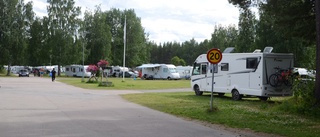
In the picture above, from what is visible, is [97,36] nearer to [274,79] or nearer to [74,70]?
[74,70]

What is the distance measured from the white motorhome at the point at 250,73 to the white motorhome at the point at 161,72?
35389 millimetres

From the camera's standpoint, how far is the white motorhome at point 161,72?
57.9 metres

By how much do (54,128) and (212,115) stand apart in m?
5.89

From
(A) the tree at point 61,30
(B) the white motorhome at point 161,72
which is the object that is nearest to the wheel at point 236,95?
(B) the white motorhome at point 161,72

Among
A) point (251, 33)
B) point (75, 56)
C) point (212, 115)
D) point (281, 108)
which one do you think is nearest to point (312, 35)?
point (281, 108)

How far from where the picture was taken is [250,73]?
758 inches

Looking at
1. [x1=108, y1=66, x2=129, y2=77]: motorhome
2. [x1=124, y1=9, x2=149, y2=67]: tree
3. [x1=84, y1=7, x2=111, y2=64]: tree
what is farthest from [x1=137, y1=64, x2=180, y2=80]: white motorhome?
[x1=124, y1=9, x2=149, y2=67]: tree

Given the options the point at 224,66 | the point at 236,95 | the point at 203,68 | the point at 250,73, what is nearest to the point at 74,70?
the point at 203,68

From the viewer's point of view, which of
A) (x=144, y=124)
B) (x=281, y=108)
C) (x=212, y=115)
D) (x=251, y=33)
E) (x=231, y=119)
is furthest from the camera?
(x=251, y=33)

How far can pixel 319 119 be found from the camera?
472 inches

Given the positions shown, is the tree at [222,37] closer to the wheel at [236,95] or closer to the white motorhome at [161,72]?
the white motorhome at [161,72]

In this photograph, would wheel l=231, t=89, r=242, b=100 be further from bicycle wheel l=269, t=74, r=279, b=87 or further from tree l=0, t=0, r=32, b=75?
tree l=0, t=0, r=32, b=75

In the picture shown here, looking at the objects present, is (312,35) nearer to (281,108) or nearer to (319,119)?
(281,108)

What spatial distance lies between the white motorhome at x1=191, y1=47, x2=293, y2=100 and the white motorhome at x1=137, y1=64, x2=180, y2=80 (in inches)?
1393
